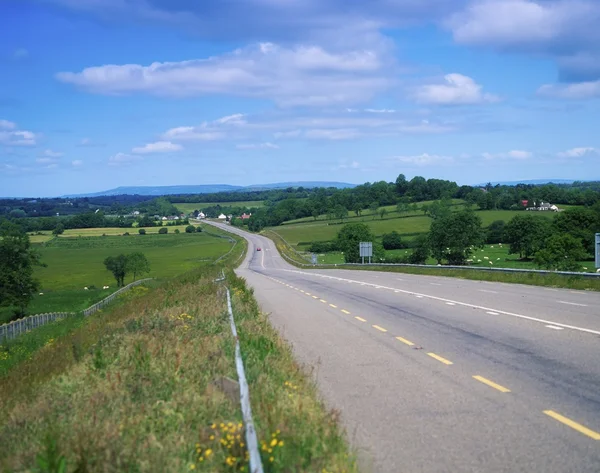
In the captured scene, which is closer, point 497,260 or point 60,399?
point 60,399

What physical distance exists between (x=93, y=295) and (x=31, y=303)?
7.78 metres

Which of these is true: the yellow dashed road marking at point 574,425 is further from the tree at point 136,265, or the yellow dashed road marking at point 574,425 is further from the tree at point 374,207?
the tree at point 374,207

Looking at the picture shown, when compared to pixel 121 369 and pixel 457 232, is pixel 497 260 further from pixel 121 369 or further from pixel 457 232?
pixel 121 369

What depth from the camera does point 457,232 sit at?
99.6 m

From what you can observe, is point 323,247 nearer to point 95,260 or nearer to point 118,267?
point 95,260

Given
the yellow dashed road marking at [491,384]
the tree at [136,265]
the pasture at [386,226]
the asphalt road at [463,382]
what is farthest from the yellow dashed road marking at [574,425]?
the pasture at [386,226]

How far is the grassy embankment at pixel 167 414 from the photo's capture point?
5410 millimetres

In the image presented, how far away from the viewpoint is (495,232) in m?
136

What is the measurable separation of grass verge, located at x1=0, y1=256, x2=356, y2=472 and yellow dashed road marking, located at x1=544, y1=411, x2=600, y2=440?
257 centimetres

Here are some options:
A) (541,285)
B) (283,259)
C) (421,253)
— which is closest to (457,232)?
(421,253)

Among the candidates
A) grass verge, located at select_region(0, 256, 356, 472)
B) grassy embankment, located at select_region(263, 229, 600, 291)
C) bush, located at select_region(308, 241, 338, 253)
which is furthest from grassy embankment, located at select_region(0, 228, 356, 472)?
bush, located at select_region(308, 241, 338, 253)

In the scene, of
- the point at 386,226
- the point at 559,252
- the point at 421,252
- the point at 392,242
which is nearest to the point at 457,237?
the point at 421,252

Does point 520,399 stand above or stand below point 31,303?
above

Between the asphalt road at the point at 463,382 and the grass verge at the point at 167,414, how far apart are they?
0.78 m
